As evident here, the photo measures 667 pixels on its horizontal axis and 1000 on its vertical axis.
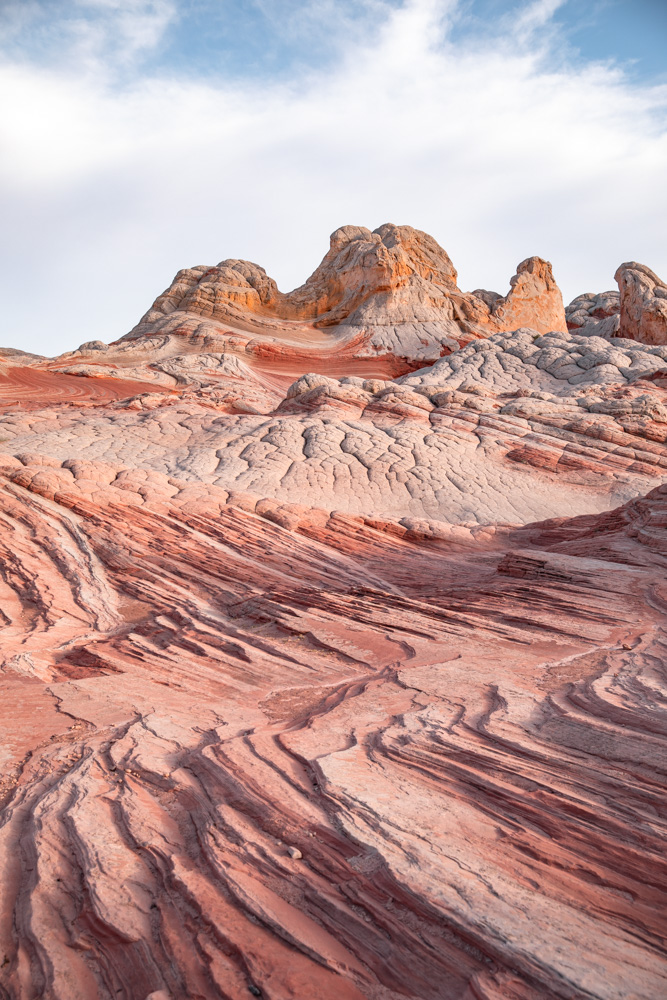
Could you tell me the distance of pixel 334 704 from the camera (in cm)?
600

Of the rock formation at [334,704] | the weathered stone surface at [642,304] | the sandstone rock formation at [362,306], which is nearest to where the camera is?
the rock formation at [334,704]

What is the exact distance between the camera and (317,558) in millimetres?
12219

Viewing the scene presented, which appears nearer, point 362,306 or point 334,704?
point 334,704

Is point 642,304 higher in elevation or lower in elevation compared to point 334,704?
higher

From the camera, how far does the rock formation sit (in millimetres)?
2898

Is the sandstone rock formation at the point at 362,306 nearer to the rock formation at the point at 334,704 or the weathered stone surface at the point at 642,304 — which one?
the weathered stone surface at the point at 642,304

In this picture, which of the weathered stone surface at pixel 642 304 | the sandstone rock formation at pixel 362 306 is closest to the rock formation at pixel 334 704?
the weathered stone surface at pixel 642 304

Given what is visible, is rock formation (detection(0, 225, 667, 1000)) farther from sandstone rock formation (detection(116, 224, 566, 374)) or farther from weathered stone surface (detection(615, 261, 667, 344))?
sandstone rock formation (detection(116, 224, 566, 374))

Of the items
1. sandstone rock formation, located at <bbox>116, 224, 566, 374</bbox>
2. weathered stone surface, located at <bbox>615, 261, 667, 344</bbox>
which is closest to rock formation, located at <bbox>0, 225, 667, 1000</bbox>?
weathered stone surface, located at <bbox>615, 261, 667, 344</bbox>

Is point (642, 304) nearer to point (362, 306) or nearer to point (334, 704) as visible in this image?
point (362, 306)

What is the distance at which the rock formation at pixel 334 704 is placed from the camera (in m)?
2.90

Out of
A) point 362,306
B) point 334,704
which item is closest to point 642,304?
point 362,306

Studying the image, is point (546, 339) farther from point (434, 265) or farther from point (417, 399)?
point (434, 265)

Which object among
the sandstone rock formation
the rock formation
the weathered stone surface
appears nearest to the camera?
the rock formation
